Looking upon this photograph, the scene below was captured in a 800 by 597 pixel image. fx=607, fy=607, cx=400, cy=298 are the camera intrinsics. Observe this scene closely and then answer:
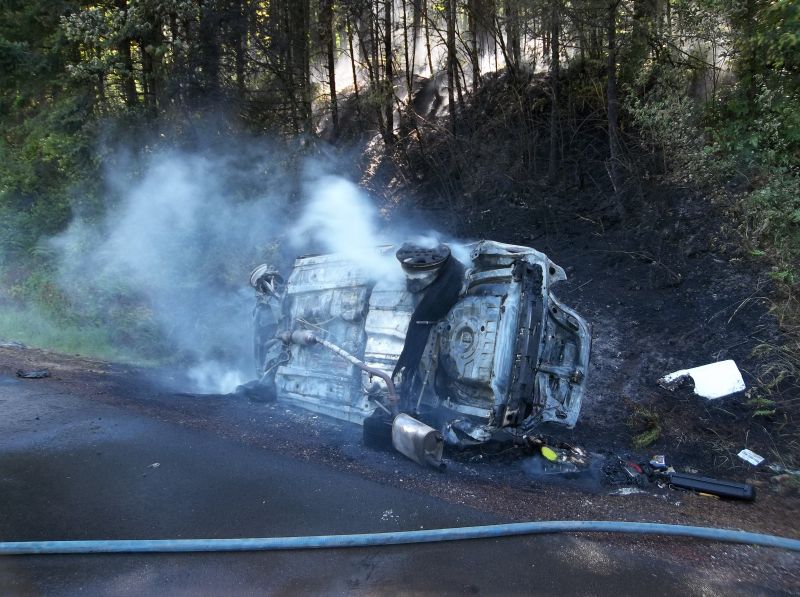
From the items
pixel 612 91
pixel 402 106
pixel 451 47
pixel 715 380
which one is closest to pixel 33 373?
pixel 715 380

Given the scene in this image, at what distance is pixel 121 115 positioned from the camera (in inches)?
565

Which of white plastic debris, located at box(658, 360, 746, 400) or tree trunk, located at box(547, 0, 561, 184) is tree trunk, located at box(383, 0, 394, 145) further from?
white plastic debris, located at box(658, 360, 746, 400)

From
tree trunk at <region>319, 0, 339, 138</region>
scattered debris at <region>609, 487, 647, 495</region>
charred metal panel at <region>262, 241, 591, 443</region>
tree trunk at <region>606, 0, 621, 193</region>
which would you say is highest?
tree trunk at <region>319, 0, 339, 138</region>

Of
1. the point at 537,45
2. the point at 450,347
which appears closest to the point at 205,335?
the point at 450,347

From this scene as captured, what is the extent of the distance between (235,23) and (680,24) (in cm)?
948

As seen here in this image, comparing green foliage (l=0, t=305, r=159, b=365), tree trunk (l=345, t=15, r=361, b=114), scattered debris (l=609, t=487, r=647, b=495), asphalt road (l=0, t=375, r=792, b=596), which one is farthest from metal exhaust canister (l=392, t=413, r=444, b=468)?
tree trunk (l=345, t=15, r=361, b=114)

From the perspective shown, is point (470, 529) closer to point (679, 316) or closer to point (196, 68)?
point (679, 316)

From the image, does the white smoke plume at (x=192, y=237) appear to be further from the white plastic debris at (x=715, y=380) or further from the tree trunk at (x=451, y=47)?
the white plastic debris at (x=715, y=380)

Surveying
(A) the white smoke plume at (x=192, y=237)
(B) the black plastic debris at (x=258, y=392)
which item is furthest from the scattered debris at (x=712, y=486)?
(A) the white smoke plume at (x=192, y=237)

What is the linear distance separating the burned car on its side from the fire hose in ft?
3.52

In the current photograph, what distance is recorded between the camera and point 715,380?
636cm

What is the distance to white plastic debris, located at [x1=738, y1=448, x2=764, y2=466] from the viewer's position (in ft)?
17.5

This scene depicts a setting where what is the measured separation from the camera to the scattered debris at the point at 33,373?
765 cm

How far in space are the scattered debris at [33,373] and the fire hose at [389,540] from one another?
4.58 metres
